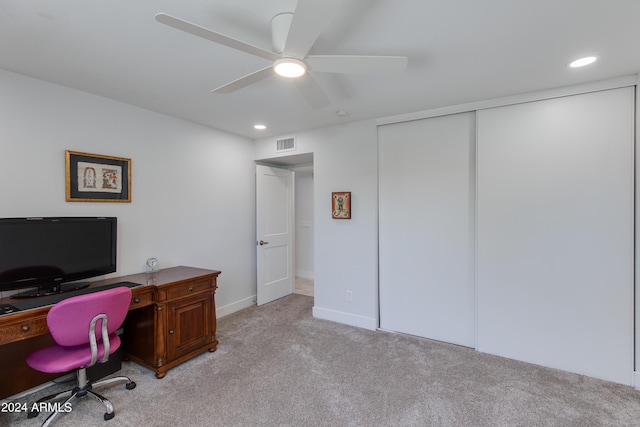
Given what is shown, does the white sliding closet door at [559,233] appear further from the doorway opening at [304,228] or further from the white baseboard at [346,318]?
the doorway opening at [304,228]

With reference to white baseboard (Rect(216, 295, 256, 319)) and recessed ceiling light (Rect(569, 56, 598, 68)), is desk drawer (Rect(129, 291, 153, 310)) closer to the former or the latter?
white baseboard (Rect(216, 295, 256, 319))

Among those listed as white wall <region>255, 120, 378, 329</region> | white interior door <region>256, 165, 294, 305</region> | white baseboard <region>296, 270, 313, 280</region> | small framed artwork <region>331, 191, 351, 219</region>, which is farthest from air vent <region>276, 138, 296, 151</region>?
white baseboard <region>296, 270, 313, 280</region>

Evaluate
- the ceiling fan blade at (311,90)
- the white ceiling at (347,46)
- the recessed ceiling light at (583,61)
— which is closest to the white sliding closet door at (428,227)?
the white ceiling at (347,46)

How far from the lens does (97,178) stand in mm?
2699

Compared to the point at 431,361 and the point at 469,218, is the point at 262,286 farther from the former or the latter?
the point at 469,218

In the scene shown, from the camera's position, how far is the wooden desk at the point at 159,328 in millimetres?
2197

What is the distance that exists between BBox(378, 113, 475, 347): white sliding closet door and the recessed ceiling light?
87 centimetres

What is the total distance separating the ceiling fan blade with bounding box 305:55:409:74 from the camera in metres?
1.61

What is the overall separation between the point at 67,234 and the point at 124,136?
1076 mm

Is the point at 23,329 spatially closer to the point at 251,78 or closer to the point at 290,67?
the point at 251,78

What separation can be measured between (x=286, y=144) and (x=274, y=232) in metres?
1.35

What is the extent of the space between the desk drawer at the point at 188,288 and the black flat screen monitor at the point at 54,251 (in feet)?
1.88

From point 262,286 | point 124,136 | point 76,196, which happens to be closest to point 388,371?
point 262,286

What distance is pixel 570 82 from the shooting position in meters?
2.43
